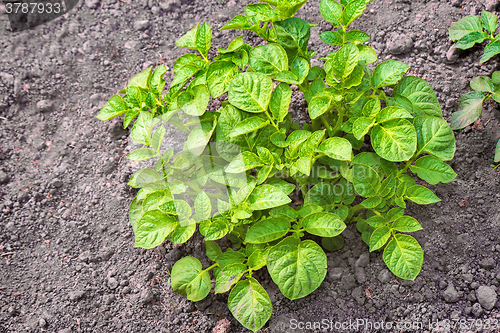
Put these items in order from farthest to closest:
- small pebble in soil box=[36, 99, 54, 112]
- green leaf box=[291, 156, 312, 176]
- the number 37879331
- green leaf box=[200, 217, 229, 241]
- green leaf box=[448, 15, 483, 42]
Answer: the number 37879331 → small pebble in soil box=[36, 99, 54, 112] → green leaf box=[448, 15, 483, 42] → green leaf box=[200, 217, 229, 241] → green leaf box=[291, 156, 312, 176]

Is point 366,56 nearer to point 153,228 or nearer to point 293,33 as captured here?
point 293,33

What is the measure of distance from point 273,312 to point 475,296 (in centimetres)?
87

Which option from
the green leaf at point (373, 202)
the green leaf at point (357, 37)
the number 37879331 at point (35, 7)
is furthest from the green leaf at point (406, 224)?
the number 37879331 at point (35, 7)

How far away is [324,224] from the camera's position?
1.45 metres

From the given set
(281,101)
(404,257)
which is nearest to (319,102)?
(281,101)

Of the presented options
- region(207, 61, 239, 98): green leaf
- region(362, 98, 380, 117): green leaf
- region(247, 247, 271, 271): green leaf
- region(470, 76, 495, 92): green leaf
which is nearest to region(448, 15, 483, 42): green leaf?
region(470, 76, 495, 92): green leaf

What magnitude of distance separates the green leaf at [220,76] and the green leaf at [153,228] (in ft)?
1.91

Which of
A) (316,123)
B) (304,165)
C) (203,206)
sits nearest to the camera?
(304,165)

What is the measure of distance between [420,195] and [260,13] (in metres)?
1.04

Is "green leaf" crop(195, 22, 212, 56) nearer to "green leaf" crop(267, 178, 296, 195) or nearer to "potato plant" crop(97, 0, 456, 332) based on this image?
"potato plant" crop(97, 0, 456, 332)

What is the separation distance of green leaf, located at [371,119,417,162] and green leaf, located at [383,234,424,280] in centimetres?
34

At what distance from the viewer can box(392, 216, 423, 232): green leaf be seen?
1.49 m

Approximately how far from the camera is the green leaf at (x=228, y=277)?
1.54 meters

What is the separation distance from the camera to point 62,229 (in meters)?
1.93
